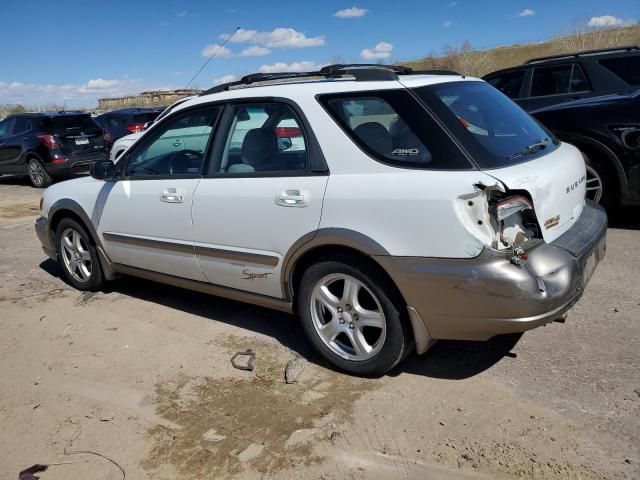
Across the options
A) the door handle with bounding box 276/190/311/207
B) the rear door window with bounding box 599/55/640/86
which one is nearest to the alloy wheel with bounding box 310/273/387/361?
the door handle with bounding box 276/190/311/207

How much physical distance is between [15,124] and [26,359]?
420 inches

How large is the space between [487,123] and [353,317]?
56.5 inches

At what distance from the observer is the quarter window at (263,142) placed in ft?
11.4

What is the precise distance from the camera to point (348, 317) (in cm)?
330

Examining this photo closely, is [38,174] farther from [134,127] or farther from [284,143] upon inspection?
[284,143]

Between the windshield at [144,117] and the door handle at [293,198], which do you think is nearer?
the door handle at [293,198]

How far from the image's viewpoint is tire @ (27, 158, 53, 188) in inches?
479

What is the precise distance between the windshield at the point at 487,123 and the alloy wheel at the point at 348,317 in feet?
3.28

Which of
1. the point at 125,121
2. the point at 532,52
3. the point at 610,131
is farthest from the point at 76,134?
the point at 532,52

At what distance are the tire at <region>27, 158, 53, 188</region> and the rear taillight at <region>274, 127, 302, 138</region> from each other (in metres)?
10.2

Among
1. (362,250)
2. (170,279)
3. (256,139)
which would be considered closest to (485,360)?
(362,250)

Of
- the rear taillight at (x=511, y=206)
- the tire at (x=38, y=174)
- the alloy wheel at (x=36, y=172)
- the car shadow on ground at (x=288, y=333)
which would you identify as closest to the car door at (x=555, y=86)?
the car shadow on ground at (x=288, y=333)

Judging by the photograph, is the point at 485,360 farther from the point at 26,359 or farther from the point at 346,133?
the point at 26,359

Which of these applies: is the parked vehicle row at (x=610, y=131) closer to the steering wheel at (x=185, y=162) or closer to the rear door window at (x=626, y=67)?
the rear door window at (x=626, y=67)
